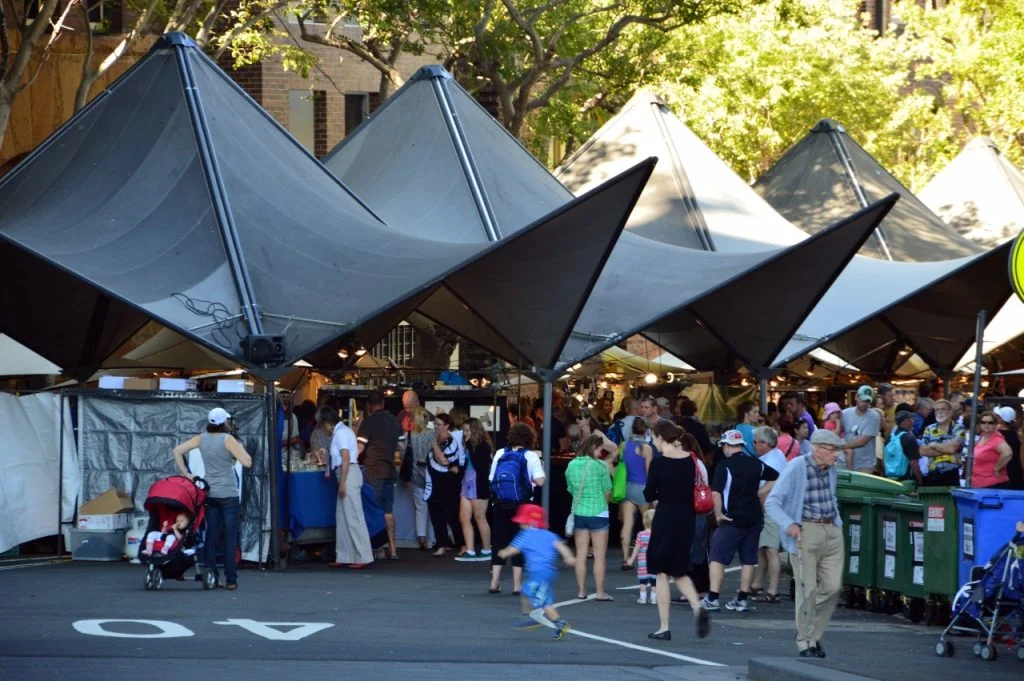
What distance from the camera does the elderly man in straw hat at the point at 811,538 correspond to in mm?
11867

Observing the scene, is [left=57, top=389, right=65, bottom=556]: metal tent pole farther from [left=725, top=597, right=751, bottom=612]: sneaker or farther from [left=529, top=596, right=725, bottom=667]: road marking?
[left=725, top=597, right=751, bottom=612]: sneaker

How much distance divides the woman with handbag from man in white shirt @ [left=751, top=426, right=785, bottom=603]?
4.51 ft

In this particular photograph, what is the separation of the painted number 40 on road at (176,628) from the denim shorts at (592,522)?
2.88m

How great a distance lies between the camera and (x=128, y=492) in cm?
1798

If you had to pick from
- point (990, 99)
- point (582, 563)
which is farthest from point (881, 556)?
point (990, 99)

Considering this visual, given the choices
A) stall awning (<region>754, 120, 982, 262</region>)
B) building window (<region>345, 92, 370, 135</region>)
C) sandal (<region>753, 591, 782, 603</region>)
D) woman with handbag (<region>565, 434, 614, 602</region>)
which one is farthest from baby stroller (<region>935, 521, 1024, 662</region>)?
Result: building window (<region>345, 92, 370, 135</region>)

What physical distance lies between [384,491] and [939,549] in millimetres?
6923

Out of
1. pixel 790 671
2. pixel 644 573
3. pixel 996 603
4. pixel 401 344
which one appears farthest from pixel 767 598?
pixel 401 344

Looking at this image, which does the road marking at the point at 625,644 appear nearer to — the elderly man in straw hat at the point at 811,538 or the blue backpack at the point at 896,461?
the elderly man in straw hat at the point at 811,538

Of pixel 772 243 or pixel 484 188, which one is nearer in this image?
pixel 484 188

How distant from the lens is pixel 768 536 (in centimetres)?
1571

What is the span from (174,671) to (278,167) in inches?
417

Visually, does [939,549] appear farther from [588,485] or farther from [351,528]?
[351,528]

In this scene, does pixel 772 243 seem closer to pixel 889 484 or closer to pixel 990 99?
pixel 889 484
